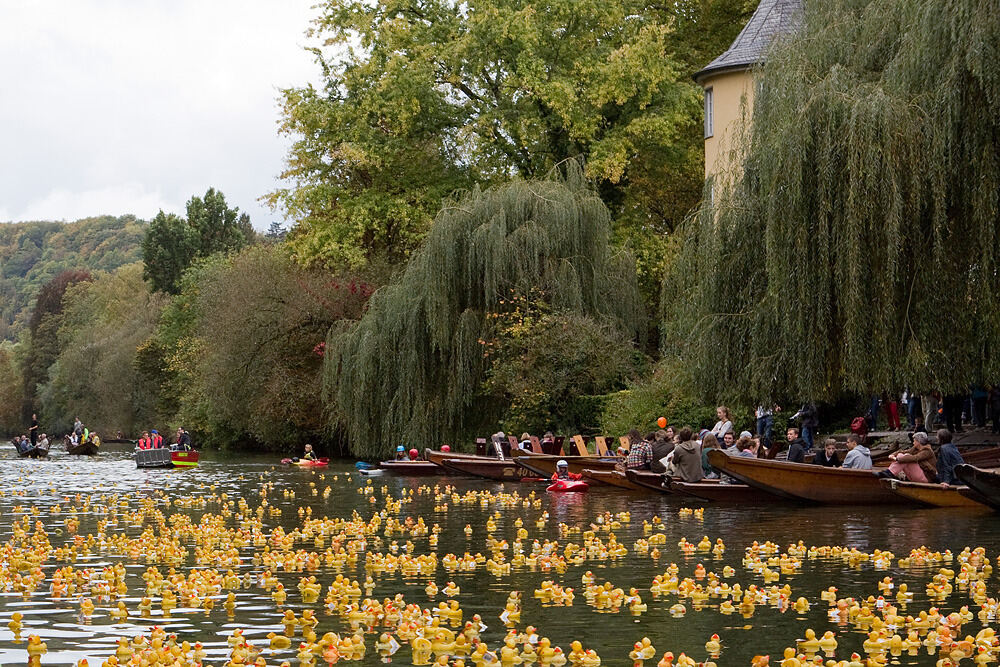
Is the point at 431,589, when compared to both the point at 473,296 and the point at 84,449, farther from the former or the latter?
the point at 84,449

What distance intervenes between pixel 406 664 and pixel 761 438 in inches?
726

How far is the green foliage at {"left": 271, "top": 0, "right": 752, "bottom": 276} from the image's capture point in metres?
44.8

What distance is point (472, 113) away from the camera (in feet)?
155

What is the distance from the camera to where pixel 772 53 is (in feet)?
83.9

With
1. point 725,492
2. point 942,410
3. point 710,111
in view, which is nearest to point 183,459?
point 710,111

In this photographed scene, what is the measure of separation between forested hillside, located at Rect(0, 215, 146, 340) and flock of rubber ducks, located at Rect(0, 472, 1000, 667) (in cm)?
13795

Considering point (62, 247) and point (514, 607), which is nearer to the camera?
point (514, 607)

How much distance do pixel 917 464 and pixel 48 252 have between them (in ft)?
566

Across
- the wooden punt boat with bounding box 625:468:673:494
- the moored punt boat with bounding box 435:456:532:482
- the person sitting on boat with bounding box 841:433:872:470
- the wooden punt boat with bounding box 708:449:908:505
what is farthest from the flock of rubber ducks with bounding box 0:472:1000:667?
the moored punt boat with bounding box 435:456:532:482

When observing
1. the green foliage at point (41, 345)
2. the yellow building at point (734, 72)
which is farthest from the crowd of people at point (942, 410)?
the green foliage at point (41, 345)

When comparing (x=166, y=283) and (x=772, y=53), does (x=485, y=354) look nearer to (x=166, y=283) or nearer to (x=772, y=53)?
(x=772, y=53)

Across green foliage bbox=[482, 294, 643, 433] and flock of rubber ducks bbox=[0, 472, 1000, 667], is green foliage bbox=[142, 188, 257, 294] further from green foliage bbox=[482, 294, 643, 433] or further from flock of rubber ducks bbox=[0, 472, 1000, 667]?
flock of rubber ducks bbox=[0, 472, 1000, 667]

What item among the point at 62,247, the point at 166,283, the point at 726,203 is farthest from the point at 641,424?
the point at 62,247

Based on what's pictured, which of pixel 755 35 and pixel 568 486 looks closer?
pixel 568 486
